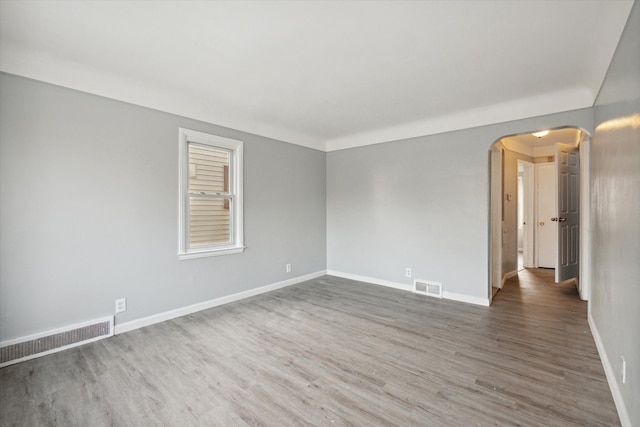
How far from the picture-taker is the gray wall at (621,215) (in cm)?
148

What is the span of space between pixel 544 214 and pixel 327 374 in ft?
20.5

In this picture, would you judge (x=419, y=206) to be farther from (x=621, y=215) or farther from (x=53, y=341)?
(x=53, y=341)

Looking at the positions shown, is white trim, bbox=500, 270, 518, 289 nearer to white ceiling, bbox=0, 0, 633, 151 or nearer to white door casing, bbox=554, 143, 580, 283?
white door casing, bbox=554, 143, 580, 283

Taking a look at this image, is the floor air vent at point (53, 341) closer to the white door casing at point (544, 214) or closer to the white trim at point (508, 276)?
the white trim at point (508, 276)

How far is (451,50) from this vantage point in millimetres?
2297

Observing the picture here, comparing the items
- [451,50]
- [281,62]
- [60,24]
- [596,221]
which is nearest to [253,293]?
[281,62]

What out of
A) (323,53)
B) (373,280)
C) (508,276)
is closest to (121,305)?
(323,53)

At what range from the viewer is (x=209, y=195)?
3635mm

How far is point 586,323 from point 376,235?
8.91 ft

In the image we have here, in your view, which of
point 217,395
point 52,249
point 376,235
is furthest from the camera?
point 376,235

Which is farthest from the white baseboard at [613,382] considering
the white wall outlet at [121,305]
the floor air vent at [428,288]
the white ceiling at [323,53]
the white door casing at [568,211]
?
the white wall outlet at [121,305]

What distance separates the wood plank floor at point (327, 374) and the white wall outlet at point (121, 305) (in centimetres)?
25

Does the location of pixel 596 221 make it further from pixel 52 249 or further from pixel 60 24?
pixel 52 249

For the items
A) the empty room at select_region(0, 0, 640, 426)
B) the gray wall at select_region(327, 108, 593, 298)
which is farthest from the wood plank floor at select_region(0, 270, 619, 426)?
the gray wall at select_region(327, 108, 593, 298)
